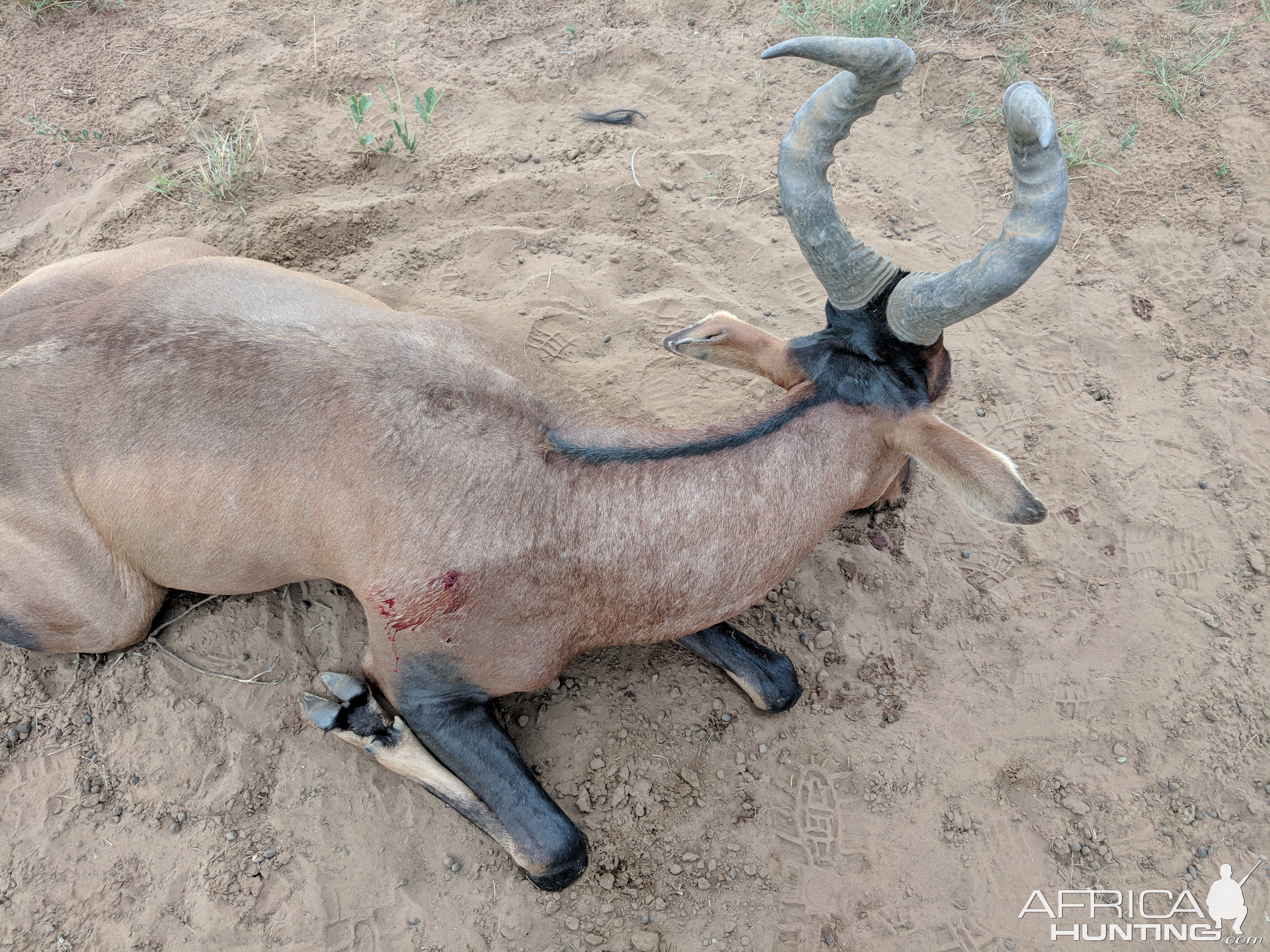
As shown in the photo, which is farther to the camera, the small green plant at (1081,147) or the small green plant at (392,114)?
the small green plant at (1081,147)

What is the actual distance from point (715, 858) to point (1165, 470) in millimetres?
3427

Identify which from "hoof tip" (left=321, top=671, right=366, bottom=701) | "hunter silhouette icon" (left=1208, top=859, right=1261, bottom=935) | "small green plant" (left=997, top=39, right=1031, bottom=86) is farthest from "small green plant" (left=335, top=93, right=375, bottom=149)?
"hunter silhouette icon" (left=1208, top=859, right=1261, bottom=935)

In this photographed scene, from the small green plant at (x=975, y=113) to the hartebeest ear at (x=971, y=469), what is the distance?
387 cm

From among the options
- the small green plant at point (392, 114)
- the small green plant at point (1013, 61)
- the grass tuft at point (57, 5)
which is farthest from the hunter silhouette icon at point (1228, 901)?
the grass tuft at point (57, 5)

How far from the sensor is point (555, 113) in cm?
588

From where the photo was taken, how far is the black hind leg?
3.74 meters

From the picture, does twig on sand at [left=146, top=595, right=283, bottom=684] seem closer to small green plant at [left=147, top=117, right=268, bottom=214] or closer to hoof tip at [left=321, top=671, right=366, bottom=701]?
hoof tip at [left=321, top=671, right=366, bottom=701]

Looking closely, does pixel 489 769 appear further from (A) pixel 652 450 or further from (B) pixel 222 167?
(B) pixel 222 167

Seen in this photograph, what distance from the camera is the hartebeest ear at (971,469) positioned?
114 inches

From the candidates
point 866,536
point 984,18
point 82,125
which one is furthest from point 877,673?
point 82,125

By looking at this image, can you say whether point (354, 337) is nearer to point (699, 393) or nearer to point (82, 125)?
point (699, 393)

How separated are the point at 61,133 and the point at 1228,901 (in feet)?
27.3

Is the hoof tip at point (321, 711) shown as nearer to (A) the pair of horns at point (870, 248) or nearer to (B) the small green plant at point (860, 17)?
(A) the pair of horns at point (870, 248)

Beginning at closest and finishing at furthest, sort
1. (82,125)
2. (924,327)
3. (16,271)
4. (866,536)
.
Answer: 1. (924,327)
2. (866,536)
3. (16,271)
4. (82,125)
